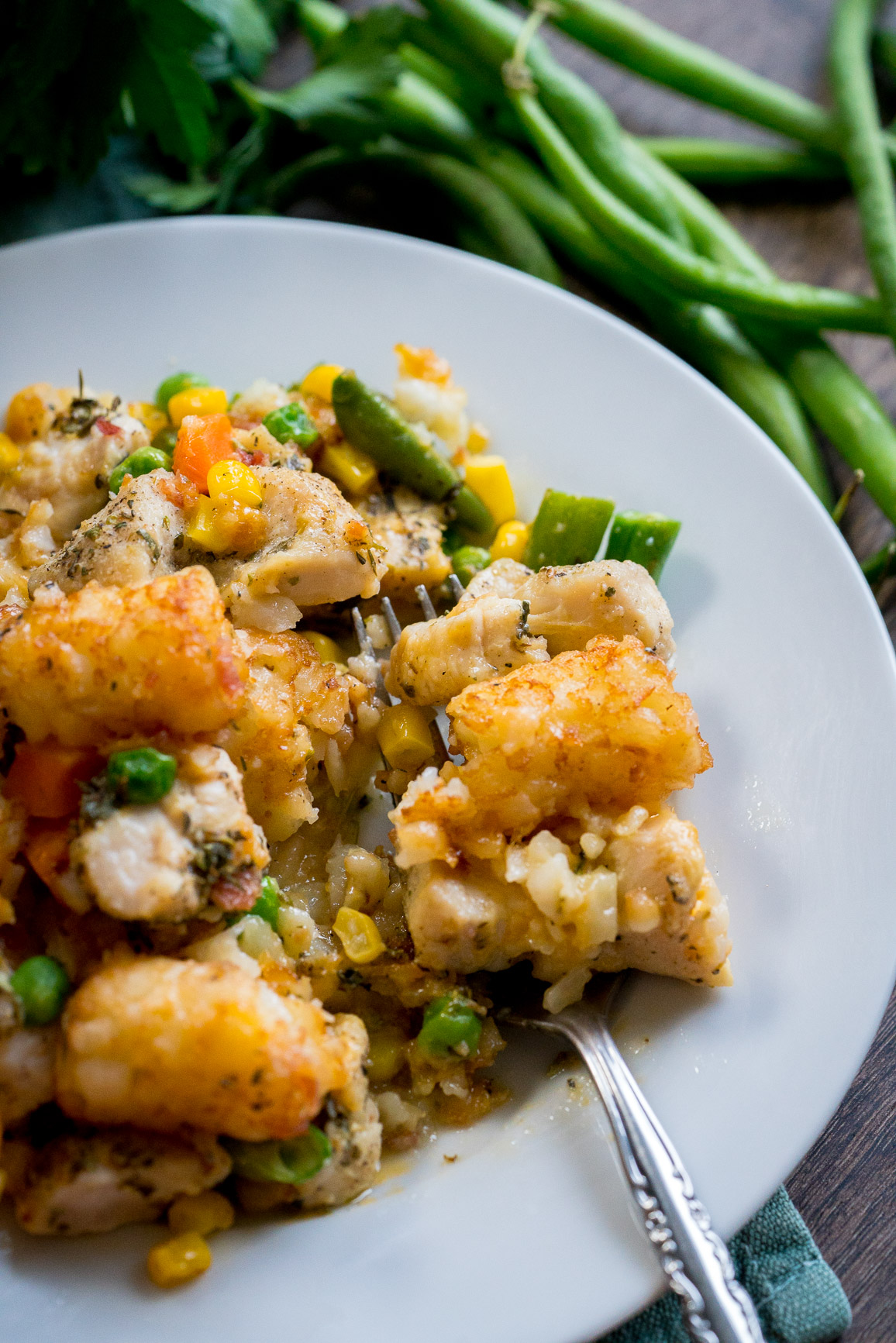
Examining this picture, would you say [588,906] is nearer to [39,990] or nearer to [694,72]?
[39,990]

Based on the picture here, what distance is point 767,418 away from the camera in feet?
16.5

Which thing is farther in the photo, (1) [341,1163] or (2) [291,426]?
(2) [291,426]

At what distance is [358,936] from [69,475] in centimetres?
204

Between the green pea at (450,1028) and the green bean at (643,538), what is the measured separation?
172 centimetres

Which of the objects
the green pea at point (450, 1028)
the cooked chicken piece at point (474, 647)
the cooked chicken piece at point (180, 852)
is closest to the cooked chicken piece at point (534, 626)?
the cooked chicken piece at point (474, 647)

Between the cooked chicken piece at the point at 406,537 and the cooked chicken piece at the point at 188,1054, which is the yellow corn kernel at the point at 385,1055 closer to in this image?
the cooked chicken piece at the point at 188,1054

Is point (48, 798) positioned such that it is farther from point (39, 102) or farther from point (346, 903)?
point (39, 102)

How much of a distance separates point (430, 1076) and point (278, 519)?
186 centimetres

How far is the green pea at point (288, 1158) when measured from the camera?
2.80m

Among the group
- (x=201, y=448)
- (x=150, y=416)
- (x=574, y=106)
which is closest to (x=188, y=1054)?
(x=201, y=448)

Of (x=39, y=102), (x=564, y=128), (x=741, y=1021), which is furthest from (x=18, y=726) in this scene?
(x=564, y=128)

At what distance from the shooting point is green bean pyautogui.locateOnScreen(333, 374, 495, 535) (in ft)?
13.7

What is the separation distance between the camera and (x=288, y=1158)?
283cm

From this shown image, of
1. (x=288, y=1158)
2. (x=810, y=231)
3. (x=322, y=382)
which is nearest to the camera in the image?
(x=288, y=1158)
